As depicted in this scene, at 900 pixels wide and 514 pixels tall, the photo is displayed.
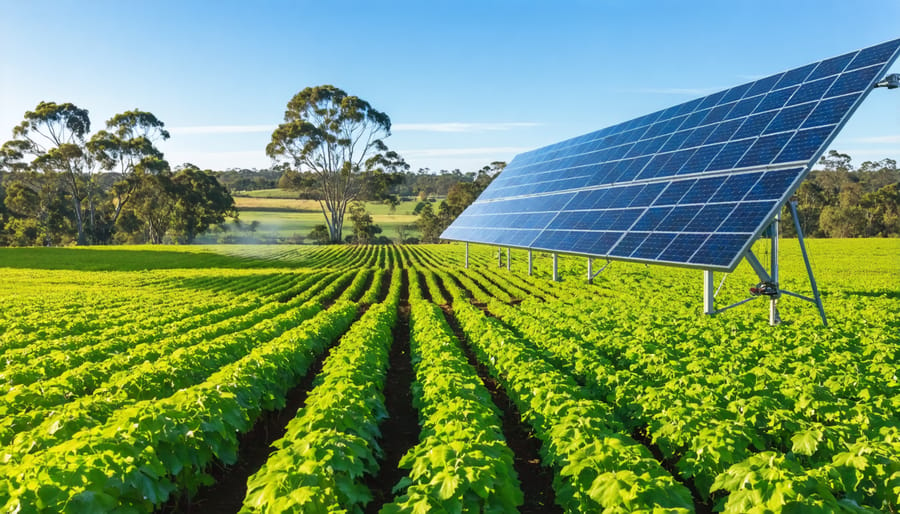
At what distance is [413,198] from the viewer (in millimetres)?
187875

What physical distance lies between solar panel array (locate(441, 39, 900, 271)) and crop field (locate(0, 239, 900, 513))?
2.63 m

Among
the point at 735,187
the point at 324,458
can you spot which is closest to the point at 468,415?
the point at 324,458

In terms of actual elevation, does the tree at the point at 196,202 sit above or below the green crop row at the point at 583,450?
above

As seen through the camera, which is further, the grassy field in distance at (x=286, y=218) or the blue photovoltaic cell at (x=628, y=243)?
the grassy field in distance at (x=286, y=218)

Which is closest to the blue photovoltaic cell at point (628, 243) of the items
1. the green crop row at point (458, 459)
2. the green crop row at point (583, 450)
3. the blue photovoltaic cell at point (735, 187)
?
the blue photovoltaic cell at point (735, 187)

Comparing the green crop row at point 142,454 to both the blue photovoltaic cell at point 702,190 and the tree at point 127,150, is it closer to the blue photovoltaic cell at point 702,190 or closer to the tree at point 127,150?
the blue photovoltaic cell at point 702,190

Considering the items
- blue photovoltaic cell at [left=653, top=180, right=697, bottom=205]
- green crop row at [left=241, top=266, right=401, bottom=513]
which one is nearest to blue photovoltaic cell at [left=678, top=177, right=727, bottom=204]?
blue photovoltaic cell at [left=653, top=180, right=697, bottom=205]

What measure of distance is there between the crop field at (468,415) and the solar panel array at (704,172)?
103 inches

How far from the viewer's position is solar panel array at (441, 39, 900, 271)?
15.4 meters

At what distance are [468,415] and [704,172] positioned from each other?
1535 cm

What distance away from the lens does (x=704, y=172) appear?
19156mm

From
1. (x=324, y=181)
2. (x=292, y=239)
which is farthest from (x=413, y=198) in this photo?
(x=324, y=181)

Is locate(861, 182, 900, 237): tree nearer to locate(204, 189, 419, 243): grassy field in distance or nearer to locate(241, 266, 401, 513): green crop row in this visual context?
locate(204, 189, 419, 243): grassy field in distance

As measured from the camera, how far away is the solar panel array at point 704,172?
15383mm
